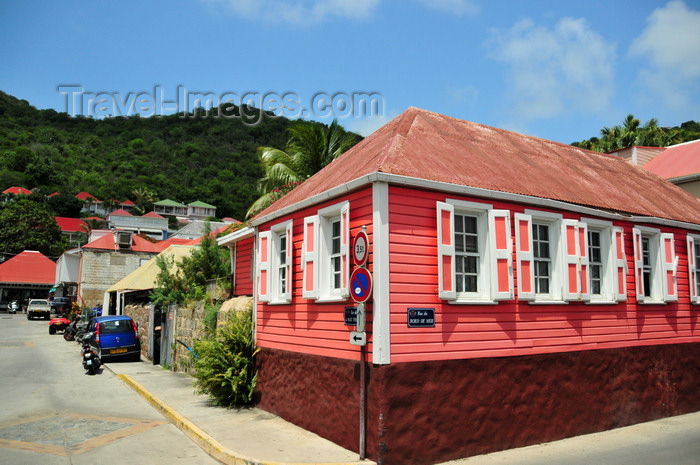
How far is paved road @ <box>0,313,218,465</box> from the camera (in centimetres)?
828

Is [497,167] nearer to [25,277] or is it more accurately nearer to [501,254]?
[501,254]

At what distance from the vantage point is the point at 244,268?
48.2 ft

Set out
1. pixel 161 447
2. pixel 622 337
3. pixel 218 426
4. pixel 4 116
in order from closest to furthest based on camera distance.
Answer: pixel 161 447, pixel 218 426, pixel 622 337, pixel 4 116

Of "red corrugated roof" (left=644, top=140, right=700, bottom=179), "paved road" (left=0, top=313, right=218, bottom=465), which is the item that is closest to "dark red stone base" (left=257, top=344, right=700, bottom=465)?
"paved road" (left=0, top=313, right=218, bottom=465)

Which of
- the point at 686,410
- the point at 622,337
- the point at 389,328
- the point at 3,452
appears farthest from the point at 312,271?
the point at 686,410

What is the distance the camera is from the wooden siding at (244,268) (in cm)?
1420

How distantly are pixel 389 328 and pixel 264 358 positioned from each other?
449 centimetres

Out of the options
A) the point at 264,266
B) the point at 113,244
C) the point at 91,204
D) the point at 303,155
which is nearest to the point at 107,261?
the point at 113,244

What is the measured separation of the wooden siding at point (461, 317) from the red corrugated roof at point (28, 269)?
66091 mm

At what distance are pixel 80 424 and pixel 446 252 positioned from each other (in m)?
7.76

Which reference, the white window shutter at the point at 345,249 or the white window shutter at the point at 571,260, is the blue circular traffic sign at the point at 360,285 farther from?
the white window shutter at the point at 571,260

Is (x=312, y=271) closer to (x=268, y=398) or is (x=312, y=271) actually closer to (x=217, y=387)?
(x=268, y=398)

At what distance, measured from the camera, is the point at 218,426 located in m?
9.90

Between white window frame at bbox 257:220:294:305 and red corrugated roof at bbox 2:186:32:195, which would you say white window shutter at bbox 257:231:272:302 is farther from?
red corrugated roof at bbox 2:186:32:195
